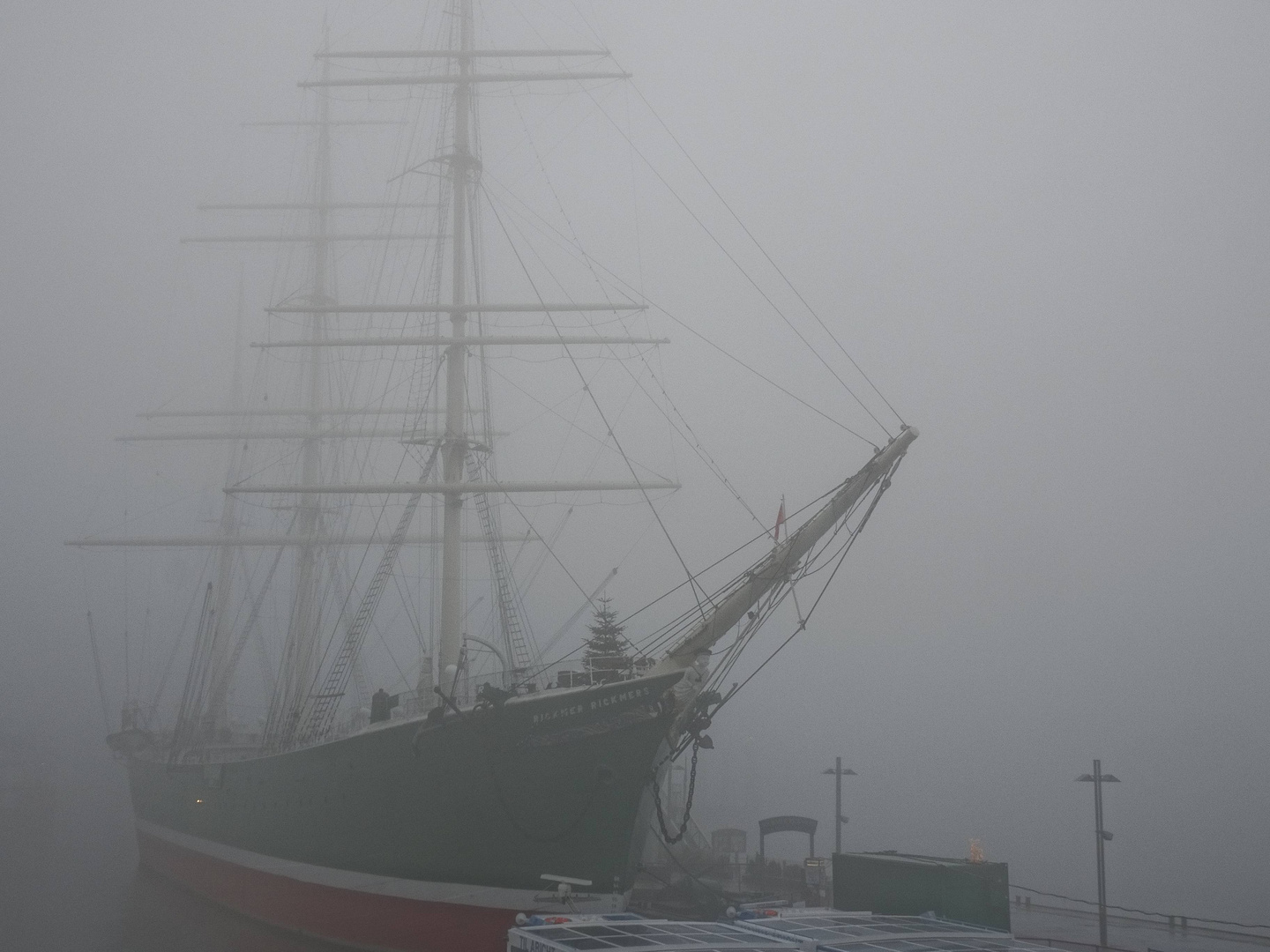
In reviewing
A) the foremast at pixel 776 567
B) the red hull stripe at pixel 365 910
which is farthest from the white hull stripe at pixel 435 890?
the foremast at pixel 776 567

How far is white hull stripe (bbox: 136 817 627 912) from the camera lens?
Result: 13500 millimetres

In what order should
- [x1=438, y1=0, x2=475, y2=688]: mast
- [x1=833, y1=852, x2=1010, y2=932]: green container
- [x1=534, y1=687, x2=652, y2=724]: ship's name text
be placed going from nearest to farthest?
[x1=833, y1=852, x2=1010, y2=932]: green container, [x1=534, y1=687, x2=652, y2=724]: ship's name text, [x1=438, y1=0, x2=475, y2=688]: mast

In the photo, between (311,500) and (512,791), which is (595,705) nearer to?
(512,791)

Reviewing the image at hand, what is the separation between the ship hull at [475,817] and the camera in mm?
13688

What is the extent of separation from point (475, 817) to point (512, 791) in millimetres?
701

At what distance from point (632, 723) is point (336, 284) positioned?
76.7 feet

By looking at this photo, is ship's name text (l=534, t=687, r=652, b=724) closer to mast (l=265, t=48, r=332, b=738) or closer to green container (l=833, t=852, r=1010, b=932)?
green container (l=833, t=852, r=1010, b=932)

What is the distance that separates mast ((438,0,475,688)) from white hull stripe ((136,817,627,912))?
3.84 metres

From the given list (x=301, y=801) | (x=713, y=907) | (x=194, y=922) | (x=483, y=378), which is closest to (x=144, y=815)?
(x=194, y=922)

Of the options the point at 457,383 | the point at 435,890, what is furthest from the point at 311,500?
the point at 435,890

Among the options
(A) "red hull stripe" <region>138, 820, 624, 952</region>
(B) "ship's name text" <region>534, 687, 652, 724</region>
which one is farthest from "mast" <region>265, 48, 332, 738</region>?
(B) "ship's name text" <region>534, 687, 652, 724</region>

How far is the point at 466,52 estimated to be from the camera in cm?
2269

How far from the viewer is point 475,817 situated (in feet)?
46.8

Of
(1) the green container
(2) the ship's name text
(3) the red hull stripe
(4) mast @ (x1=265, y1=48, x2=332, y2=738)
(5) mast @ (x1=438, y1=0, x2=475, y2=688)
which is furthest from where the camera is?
(4) mast @ (x1=265, y1=48, x2=332, y2=738)
